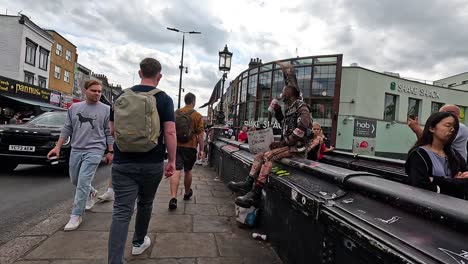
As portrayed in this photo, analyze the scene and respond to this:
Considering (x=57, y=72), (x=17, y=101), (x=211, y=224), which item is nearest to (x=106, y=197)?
(x=211, y=224)

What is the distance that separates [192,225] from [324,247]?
2.25 meters

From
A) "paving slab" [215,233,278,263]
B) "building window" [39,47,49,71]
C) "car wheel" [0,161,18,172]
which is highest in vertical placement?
"building window" [39,47,49,71]

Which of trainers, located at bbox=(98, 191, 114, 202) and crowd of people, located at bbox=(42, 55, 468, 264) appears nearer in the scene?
crowd of people, located at bbox=(42, 55, 468, 264)

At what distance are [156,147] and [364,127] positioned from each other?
29.5 metres

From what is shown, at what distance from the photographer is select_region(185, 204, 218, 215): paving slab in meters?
4.59

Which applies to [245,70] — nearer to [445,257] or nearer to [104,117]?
[104,117]

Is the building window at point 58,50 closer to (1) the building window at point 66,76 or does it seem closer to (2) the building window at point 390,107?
(1) the building window at point 66,76

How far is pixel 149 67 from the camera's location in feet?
9.08

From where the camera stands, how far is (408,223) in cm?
Answer: 151

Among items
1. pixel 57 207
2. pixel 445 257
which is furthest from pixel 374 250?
pixel 57 207

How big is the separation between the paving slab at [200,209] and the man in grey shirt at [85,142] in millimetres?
1474

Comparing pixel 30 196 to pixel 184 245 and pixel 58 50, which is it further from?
pixel 58 50

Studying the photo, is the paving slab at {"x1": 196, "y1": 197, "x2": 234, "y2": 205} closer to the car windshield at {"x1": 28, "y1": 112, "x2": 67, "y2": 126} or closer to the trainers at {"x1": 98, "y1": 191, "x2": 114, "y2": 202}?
the trainers at {"x1": 98, "y1": 191, "x2": 114, "y2": 202}

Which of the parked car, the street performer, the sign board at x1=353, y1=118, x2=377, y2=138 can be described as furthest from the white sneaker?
the sign board at x1=353, y1=118, x2=377, y2=138
